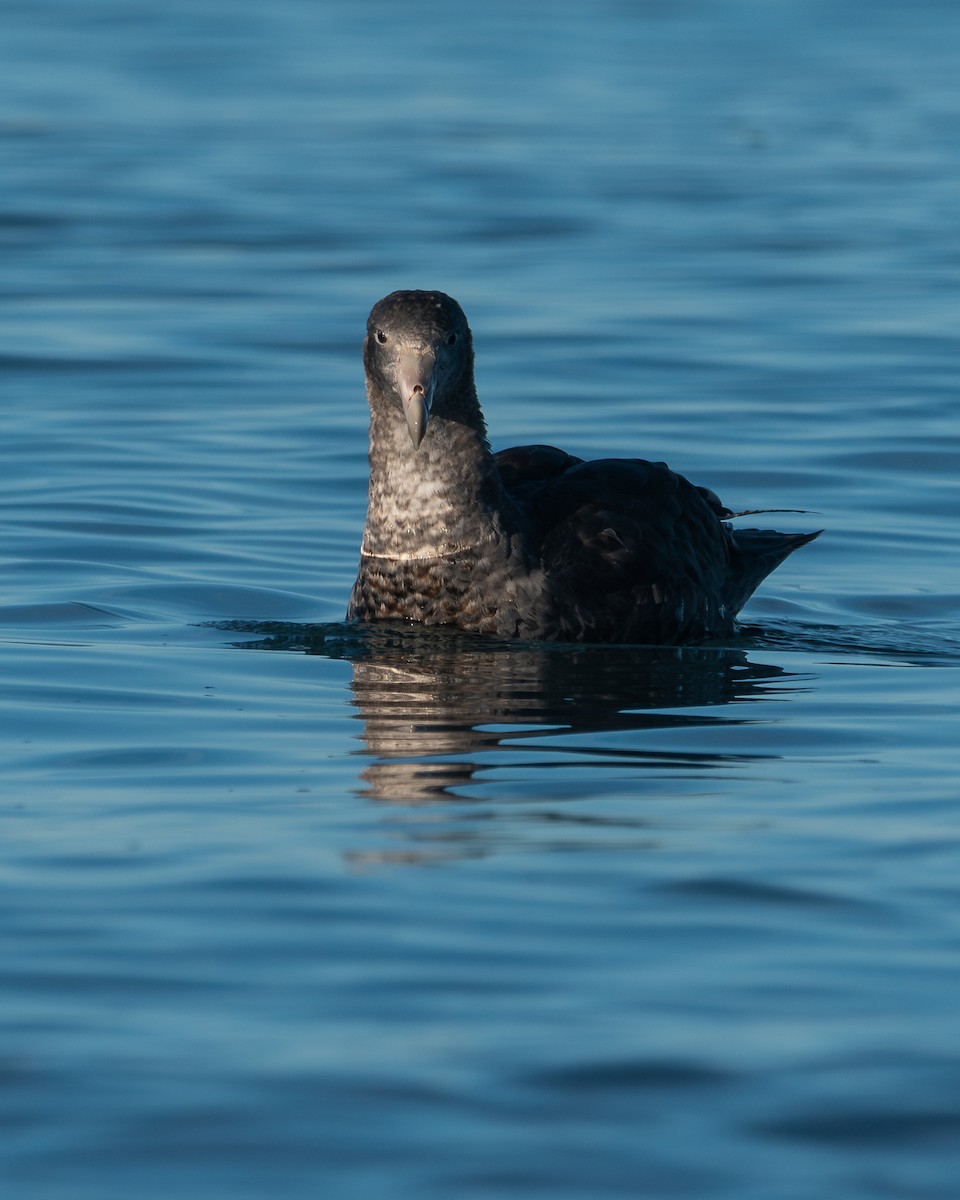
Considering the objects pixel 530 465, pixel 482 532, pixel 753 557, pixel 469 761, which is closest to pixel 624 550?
pixel 482 532

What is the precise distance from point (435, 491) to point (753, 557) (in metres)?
1.74

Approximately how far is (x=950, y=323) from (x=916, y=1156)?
1431 centimetres

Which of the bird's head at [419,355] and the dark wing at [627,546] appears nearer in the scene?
the bird's head at [419,355]

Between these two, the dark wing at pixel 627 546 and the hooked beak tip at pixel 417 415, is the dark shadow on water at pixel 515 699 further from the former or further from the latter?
the hooked beak tip at pixel 417 415

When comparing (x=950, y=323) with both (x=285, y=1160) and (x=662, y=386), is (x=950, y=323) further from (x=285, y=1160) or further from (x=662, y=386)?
(x=285, y=1160)

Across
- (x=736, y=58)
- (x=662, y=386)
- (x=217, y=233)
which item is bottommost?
(x=662, y=386)

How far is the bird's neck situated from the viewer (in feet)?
31.5

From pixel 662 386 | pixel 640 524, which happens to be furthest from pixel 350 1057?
pixel 662 386

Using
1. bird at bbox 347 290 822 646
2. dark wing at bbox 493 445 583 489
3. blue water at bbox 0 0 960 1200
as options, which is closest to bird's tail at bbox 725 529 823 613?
blue water at bbox 0 0 960 1200

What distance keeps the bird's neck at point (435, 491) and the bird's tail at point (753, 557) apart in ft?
4.19

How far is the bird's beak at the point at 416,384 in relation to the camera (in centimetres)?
923

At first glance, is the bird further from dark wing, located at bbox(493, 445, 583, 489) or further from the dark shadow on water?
dark wing, located at bbox(493, 445, 583, 489)

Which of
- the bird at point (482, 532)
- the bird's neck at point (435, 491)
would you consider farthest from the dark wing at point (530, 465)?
the bird's neck at point (435, 491)

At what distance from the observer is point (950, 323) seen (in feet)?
60.1
